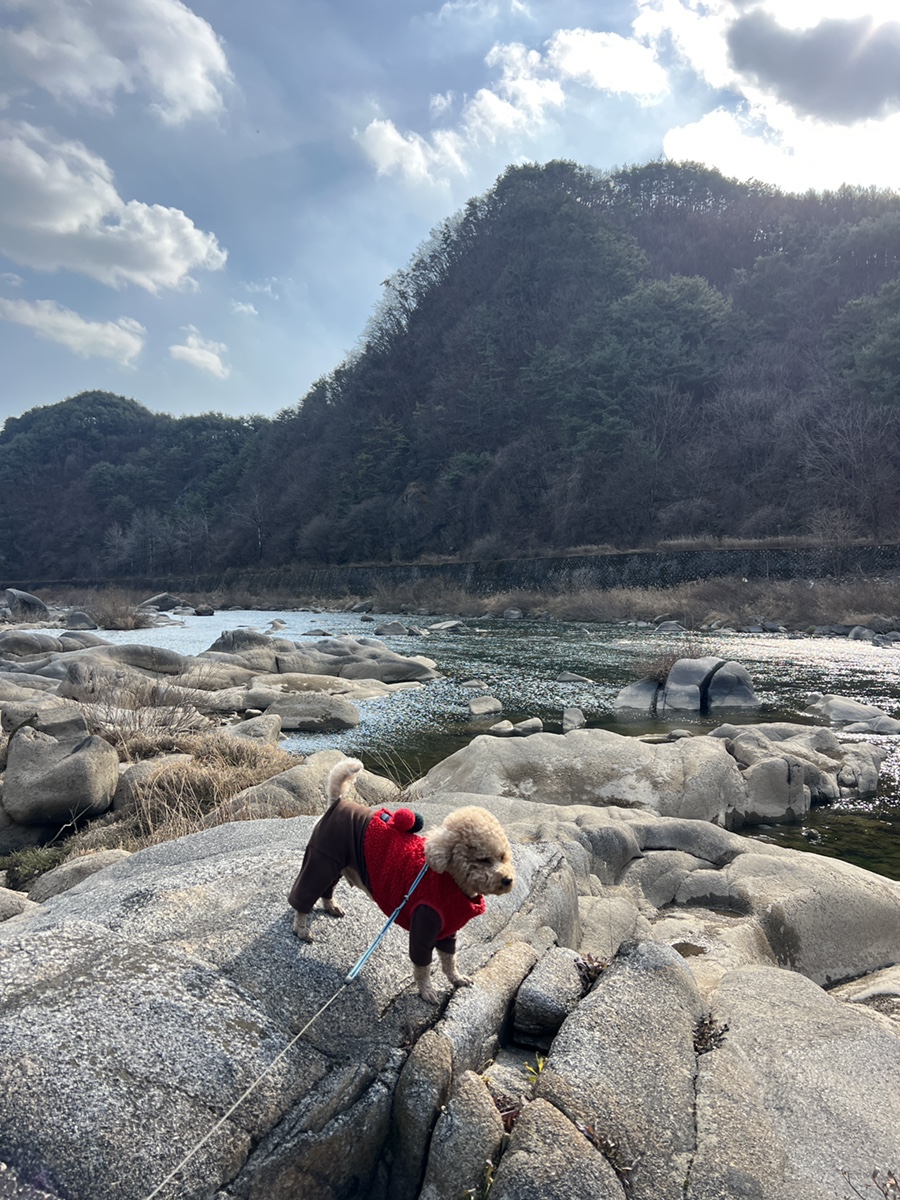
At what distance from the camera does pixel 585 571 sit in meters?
38.7

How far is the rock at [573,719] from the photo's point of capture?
12.3 meters

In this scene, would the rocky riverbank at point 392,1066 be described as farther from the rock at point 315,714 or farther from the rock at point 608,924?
the rock at point 315,714

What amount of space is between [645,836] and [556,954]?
3.55 meters

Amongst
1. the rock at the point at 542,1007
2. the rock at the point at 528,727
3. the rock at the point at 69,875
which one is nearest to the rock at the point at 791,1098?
the rock at the point at 542,1007

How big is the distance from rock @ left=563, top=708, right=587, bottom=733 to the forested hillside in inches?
1035

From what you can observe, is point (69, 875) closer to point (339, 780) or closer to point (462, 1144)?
point (339, 780)

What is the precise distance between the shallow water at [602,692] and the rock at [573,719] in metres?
0.20

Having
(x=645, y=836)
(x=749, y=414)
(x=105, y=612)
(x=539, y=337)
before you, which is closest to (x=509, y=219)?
(x=539, y=337)

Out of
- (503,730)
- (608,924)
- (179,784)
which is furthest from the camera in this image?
(503,730)

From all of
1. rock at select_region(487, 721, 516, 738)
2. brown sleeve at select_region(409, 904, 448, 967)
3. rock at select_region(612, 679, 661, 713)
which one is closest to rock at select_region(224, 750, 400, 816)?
brown sleeve at select_region(409, 904, 448, 967)

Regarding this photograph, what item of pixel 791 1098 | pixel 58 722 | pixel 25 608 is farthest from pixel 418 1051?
pixel 25 608

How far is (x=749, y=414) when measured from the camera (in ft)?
158

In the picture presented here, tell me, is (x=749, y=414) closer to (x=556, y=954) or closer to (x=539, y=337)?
(x=539, y=337)

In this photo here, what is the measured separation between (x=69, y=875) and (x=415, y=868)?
12.5 ft
